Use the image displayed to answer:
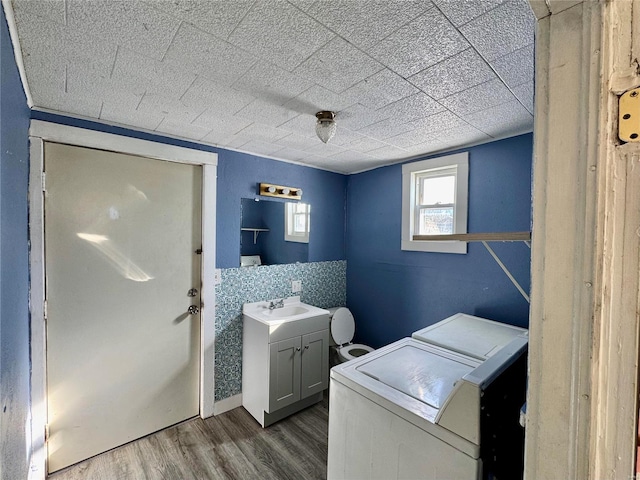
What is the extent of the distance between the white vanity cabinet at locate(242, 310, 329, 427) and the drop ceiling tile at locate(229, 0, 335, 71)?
5.75 feet

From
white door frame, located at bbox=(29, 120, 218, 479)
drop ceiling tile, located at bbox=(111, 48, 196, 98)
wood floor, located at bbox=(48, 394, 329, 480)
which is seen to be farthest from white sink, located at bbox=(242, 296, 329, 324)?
drop ceiling tile, located at bbox=(111, 48, 196, 98)

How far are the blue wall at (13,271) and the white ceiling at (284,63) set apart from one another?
0.18 metres

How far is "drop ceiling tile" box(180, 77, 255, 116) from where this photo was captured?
1.43 meters

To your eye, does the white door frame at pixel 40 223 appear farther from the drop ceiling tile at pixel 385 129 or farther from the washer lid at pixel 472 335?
the washer lid at pixel 472 335

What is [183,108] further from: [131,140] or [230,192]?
[230,192]

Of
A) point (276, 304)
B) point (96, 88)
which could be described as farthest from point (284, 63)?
point (276, 304)

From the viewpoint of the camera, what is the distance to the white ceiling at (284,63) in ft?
3.13

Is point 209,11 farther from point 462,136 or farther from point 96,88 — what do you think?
point 462,136


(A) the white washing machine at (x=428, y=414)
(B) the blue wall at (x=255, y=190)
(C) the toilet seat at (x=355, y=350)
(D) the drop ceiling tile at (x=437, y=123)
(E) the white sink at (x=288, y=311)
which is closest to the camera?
(A) the white washing machine at (x=428, y=414)

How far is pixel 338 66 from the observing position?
4.07ft

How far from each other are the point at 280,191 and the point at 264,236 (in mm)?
439

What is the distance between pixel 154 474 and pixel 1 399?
128 cm

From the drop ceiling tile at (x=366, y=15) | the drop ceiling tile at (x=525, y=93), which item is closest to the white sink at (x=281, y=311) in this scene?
the drop ceiling tile at (x=366, y=15)

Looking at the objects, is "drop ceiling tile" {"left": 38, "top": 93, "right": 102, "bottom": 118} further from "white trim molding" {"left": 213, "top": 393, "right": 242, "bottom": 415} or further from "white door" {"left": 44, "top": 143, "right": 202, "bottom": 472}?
"white trim molding" {"left": 213, "top": 393, "right": 242, "bottom": 415}
